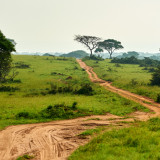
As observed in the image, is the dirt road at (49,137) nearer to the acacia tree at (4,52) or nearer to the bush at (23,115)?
the bush at (23,115)

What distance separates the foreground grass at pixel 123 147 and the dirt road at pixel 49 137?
117 centimetres

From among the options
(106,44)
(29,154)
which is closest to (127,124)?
(29,154)

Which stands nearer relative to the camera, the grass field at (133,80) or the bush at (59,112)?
the bush at (59,112)

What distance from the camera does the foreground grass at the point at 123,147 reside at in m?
7.66

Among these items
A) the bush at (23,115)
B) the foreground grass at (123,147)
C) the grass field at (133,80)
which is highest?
the grass field at (133,80)

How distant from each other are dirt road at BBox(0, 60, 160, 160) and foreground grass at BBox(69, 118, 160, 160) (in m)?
1.17

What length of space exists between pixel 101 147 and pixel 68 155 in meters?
1.81

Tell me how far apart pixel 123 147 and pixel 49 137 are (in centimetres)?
500

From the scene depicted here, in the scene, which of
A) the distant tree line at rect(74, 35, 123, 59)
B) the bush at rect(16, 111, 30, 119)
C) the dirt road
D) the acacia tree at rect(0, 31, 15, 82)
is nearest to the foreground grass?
the dirt road

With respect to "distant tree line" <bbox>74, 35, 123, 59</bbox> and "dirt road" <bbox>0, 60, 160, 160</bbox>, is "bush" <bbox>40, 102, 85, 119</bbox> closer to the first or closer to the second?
"dirt road" <bbox>0, 60, 160, 160</bbox>

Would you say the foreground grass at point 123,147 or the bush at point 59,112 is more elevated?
the foreground grass at point 123,147

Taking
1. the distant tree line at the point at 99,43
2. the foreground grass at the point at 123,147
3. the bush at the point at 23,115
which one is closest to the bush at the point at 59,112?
the bush at the point at 23,115

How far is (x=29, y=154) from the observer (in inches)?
357

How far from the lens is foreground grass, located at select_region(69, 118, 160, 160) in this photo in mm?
7660
